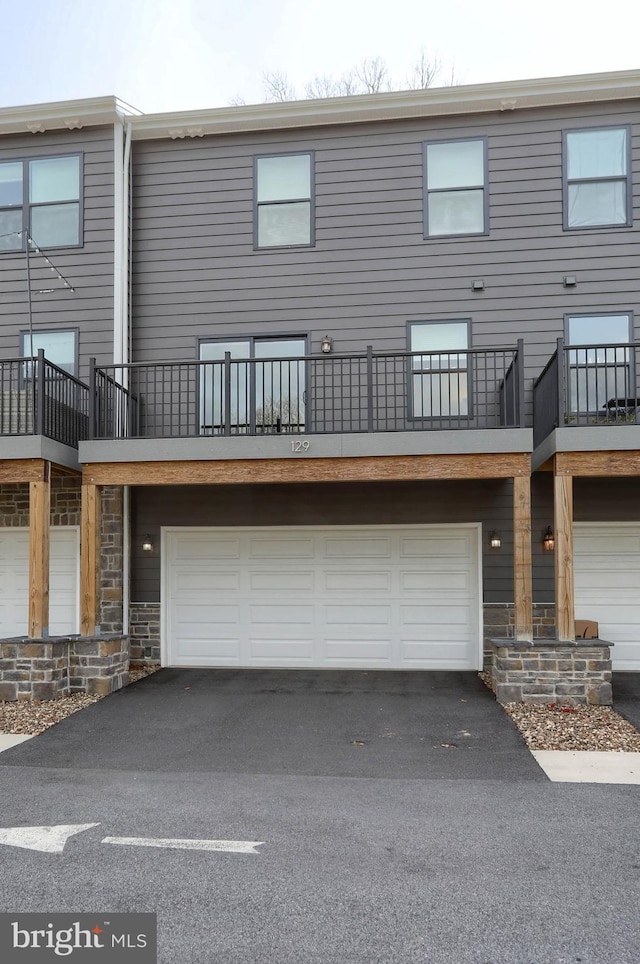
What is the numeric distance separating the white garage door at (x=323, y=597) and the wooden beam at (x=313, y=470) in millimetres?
1697

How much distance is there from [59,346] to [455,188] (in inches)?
239

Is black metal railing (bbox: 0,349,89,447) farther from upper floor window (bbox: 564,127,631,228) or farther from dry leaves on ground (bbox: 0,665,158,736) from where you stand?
upper floor window (bbox: 564,127,631,228)

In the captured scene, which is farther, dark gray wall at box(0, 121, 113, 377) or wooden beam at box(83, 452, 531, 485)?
dark gray wall at box(0, 121, 113, 377)

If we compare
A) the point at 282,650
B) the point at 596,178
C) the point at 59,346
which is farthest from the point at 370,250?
the point at 282,650

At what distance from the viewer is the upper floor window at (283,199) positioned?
9.88 m

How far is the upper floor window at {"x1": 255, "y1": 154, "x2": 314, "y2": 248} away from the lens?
988cm

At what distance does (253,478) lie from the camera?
26.8ft

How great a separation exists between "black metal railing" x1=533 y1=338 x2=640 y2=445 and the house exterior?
11cm

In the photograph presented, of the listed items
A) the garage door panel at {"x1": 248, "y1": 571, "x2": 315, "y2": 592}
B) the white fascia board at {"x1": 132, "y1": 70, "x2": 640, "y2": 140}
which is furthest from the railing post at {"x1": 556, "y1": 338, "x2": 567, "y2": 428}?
the white fascia board at {"x1": 132, "y1": 70, "x2": 640, "y2": 140}

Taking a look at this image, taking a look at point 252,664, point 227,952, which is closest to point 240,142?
point 252,664

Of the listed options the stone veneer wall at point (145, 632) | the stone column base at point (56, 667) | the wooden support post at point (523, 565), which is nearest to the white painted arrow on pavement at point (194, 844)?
the stone column base at point (56, 667)

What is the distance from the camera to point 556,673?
23.9ft

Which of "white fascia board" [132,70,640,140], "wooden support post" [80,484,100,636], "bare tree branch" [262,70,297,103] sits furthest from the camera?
"bare tree branch" [262,70,297,103]

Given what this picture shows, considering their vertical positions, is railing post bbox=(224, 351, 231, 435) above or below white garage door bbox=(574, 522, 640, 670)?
above
